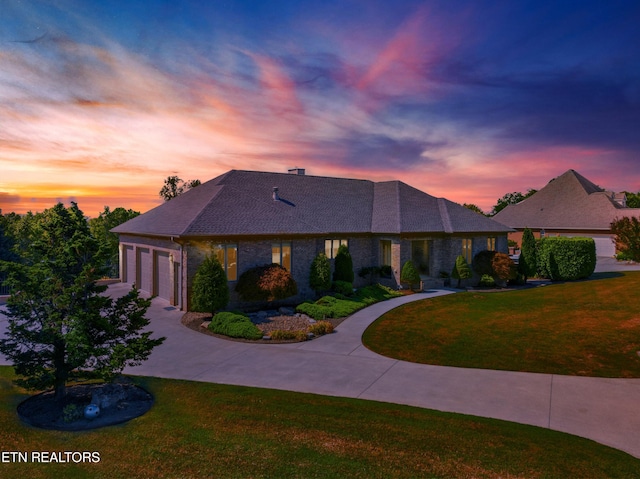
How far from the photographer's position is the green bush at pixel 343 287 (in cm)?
2562

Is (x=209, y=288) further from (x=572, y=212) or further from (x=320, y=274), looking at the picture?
(x=572, y=212)

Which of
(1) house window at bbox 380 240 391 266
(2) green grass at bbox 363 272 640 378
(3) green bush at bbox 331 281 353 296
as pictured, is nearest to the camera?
(2) green grass at bbox 363 272 640 378

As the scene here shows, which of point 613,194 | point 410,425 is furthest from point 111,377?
point 613,194

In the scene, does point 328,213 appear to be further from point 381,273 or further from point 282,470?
point 282,470

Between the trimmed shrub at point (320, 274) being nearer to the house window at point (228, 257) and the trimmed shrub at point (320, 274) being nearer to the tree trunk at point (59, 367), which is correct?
the house window at point (228, 257)

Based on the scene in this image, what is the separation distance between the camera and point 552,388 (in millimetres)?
12242

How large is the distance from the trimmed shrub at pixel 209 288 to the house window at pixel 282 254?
4.30 m

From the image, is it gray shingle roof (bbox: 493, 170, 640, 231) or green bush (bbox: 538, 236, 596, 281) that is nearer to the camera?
green bush (bbox: 538, 236, 596, 281)

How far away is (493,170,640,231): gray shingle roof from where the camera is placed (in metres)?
49.3

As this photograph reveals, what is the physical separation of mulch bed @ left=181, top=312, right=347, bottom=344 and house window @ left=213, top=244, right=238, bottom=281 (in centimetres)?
250

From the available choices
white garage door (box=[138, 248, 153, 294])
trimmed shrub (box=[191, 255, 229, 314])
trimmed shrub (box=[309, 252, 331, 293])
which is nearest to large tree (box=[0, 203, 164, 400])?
trimmed shrub (box=[191, 255, 229, 314])

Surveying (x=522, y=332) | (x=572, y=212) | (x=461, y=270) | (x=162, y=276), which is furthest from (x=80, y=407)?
(x=572, y=212)

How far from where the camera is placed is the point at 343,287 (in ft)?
84.4

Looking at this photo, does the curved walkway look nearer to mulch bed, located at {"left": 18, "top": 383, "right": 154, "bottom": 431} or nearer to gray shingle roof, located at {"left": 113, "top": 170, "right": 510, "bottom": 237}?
mulch bed, located at {"left": 18, "top": 383, "right": 154, "bottom": 431}
